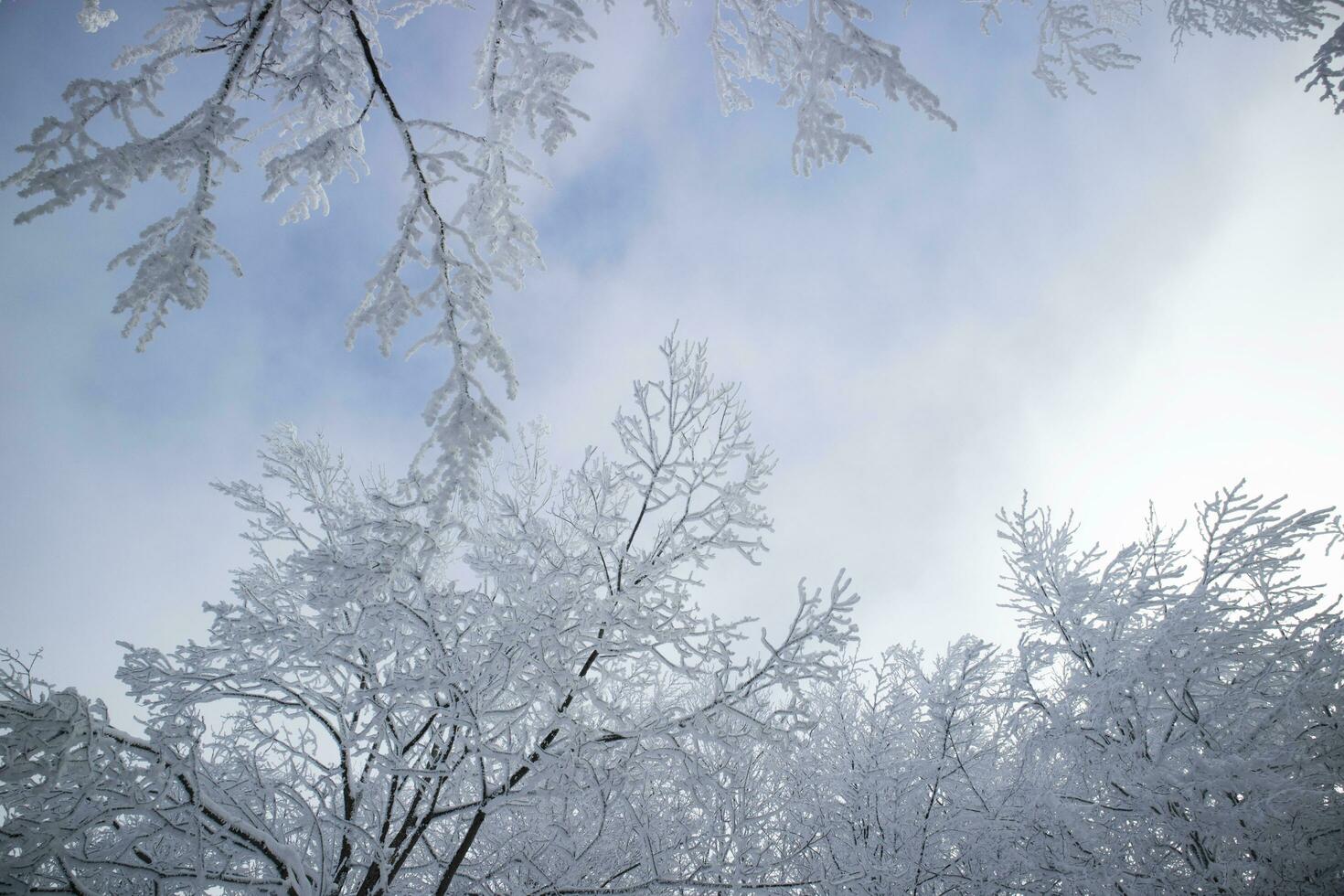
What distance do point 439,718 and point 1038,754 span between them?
5.98m

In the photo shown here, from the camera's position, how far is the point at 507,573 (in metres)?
4.24

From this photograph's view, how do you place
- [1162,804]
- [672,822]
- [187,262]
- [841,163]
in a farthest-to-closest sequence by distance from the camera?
[672,822]
[1162,804]
[841,163]
[187,262]

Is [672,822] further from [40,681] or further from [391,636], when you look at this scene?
[40,681]

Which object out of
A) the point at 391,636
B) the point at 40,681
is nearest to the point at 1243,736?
the point at 391,636

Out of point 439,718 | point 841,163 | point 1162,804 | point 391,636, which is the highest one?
point 841,163

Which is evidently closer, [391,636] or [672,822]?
[391,636]

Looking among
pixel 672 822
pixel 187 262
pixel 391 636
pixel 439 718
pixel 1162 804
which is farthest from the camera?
pixel 672 822

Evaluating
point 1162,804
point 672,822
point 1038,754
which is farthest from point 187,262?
point 1038,754

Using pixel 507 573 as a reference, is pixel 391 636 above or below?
below

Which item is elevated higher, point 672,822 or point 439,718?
point 439,718

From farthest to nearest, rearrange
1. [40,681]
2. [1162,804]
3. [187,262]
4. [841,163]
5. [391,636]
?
1. [1162,804]
2. [391,636]
3. [40,681]
4. [841,163]
5. [187,262]

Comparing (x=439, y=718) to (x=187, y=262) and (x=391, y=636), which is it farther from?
(x=187, y=262)

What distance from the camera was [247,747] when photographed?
5148 mm

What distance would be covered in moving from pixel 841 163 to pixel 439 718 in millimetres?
3880
